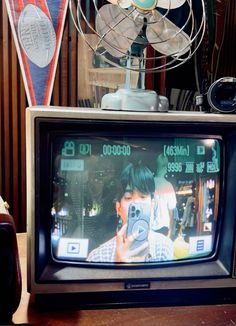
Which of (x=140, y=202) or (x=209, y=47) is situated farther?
(x=209, y=47)

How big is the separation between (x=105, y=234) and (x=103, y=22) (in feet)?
1.97

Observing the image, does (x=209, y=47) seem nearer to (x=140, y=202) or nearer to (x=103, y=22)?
(x=103, y=22)

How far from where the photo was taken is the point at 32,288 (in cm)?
108

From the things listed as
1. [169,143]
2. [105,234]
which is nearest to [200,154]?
[169,143]

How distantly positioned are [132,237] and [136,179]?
0.16m

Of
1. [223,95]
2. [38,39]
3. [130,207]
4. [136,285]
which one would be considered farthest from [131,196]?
[38,39]

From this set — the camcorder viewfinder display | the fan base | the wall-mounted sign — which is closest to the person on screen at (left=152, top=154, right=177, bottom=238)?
the camcorder viewfinder display

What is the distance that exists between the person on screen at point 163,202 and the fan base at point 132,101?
5.6 inches

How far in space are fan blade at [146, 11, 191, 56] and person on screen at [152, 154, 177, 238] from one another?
35cm

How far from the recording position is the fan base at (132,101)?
114 centimetres

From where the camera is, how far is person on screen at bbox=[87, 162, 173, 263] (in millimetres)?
1123

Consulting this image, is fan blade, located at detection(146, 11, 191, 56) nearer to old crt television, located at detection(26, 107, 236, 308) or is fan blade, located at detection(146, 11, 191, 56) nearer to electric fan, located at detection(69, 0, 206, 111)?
electric fan, located at detection(69, 0, 206, 111)

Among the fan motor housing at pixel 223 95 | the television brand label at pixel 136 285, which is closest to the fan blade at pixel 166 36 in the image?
the fan motor housing at pixel 223 95

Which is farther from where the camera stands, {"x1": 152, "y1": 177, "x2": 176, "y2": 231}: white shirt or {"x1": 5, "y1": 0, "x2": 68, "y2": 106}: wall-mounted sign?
{"x1": 5, "y1": 0, "x2": 68, "y2": 106}: wall-mounted sign
